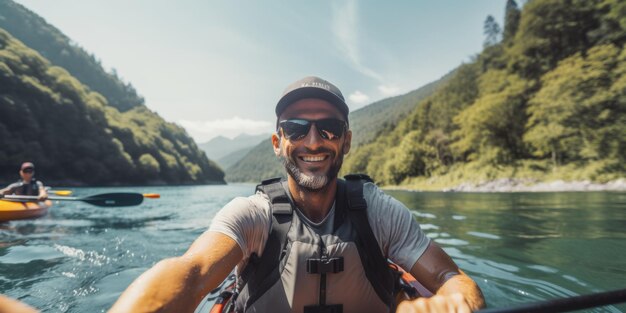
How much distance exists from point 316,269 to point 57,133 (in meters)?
70.3

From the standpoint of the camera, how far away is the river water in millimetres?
4727

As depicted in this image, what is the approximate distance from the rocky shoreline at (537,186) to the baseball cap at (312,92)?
29.4 meters

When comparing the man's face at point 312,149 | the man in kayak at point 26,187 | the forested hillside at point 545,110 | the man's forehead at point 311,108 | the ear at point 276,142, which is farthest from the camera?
the forested hillside at point 545,110

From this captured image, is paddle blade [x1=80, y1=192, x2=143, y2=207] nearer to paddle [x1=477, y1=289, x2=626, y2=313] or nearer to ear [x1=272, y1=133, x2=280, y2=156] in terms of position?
ear [x1=272, y1=133, x2=280, y2=156]

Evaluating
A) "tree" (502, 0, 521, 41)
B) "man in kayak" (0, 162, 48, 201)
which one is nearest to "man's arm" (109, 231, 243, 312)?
"man in kayak" (0, 162, 48, 201)

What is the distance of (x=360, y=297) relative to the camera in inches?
98.3

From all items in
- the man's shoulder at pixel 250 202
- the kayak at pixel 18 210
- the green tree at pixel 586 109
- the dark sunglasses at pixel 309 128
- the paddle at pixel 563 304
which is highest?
the green tree at pixel 586 109

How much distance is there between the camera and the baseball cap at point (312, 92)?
272cm

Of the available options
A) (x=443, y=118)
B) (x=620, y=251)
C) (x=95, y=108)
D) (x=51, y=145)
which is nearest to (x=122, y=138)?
(x=95, y=108)

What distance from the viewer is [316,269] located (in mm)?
2381

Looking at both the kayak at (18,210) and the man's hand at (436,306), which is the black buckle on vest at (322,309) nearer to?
the man's hand at (436,306)

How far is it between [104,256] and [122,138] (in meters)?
76.5

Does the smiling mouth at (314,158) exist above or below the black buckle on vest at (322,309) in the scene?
above

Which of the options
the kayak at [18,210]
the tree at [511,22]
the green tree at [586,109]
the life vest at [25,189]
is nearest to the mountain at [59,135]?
the life vest at [25,189]
